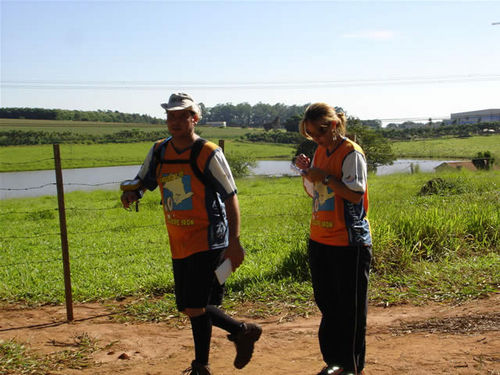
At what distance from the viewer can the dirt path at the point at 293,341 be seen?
3.52 meters

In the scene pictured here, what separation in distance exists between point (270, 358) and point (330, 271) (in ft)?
3.56

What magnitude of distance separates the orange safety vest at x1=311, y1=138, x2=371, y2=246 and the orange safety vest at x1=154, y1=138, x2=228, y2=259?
62 cm

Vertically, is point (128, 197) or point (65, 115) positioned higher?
point (65, 115)

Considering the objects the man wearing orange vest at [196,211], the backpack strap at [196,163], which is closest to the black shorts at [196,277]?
the man wearing orange vest at [196,211]

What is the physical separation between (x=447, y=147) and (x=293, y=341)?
96.0ft

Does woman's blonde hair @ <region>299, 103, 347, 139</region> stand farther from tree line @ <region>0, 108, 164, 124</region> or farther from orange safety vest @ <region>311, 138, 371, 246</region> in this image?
tree line @ <region>0, 108, 164, 124</region>

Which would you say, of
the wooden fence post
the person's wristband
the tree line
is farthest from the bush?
the person's wristband

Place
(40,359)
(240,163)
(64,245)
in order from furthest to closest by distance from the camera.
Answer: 1. (240,163)
2. (64,245)
3. (40,359)

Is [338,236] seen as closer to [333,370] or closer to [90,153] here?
[333,370]

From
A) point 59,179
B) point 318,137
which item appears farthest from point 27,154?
point 318,137

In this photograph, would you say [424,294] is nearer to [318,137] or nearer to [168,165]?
[318,137]

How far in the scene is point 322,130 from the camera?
2.98m

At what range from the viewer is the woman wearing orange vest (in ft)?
9.68

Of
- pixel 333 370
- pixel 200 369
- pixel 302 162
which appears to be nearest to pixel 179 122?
pixel 302 162
